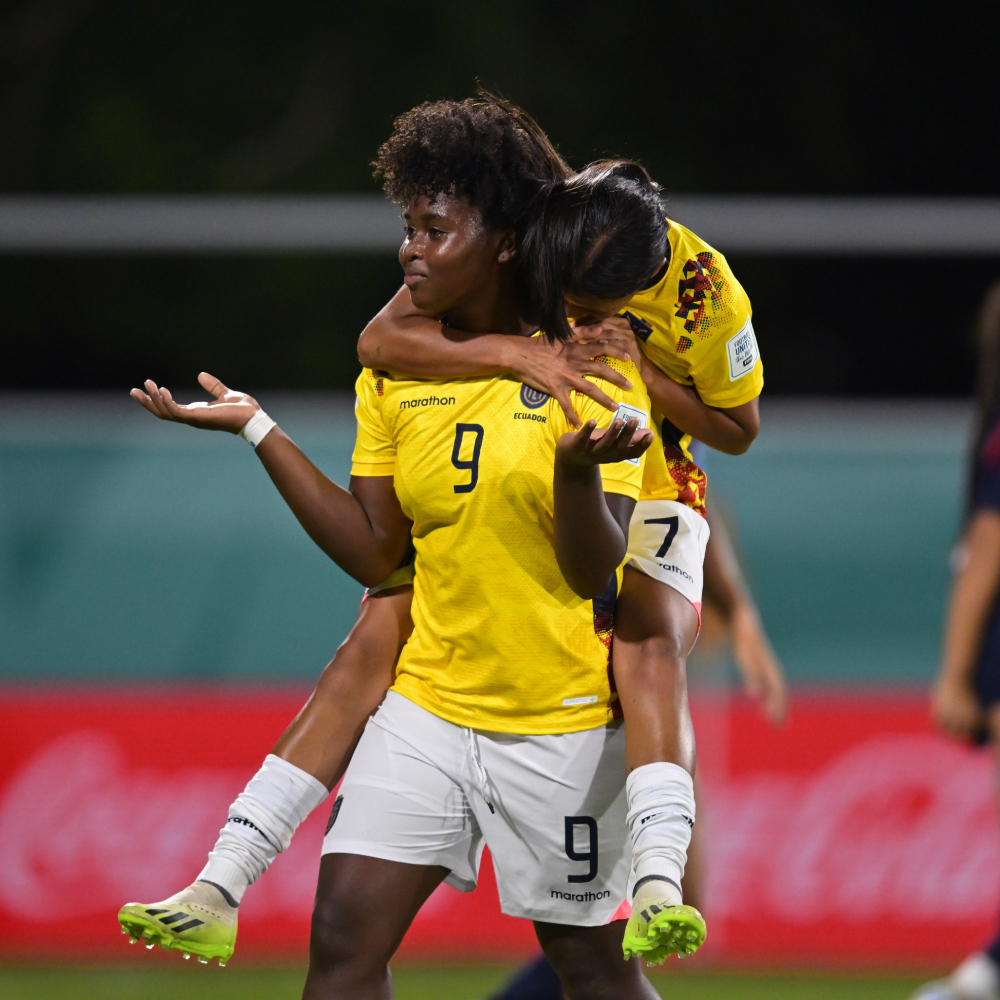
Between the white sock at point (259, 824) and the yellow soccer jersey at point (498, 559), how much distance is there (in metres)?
0.31

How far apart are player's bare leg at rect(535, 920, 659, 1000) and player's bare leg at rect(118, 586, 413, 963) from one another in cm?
57

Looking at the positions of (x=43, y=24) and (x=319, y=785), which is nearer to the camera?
(x=319, y=785)

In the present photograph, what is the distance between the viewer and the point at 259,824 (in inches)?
123

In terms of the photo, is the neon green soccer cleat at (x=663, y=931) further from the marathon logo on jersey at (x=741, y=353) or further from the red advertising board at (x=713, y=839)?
the red advertising board at (x=713, y=839)

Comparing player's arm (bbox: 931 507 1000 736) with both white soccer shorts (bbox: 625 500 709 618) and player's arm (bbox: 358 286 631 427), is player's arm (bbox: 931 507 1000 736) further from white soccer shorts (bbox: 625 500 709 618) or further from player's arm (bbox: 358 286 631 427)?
player's arm (bbox: 358 286 631 427)

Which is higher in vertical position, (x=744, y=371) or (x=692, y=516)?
(x=744, y=371)

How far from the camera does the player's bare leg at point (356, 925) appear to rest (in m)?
3.03

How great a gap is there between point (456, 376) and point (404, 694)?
2.23ft

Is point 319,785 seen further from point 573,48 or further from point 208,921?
point 573,48

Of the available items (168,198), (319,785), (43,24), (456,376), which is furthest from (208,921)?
(43,24)

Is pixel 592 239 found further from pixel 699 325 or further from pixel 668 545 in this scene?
pixel 668 545

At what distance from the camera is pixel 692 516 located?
3471mm

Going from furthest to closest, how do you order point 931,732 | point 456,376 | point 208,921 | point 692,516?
point 931,732 → point 692,516 → point 456,376 → point 208,921

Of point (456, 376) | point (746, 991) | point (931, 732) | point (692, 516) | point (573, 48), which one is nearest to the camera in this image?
point (456, 376)
